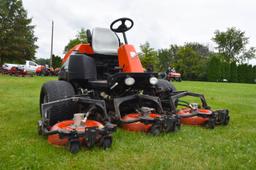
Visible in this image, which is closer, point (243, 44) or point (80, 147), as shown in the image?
point (80, 147)

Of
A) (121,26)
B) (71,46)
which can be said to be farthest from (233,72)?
(121,26)

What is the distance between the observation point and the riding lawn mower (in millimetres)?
2928

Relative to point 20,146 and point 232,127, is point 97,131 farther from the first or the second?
point 232,127

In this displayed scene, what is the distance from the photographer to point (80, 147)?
8.99 feet

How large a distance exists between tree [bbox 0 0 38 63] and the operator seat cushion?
3418 cm

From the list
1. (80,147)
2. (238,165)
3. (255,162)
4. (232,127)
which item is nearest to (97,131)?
(80,147)

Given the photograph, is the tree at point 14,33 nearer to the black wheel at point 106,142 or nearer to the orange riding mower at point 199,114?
the orange riding mower at point 199,114

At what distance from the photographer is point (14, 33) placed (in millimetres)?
36719

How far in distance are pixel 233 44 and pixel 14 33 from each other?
41820 mm

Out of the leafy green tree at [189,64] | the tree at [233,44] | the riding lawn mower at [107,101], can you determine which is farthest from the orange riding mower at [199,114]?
the tree at [233,44]

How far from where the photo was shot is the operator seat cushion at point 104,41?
4602mm

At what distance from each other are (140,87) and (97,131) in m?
1.35

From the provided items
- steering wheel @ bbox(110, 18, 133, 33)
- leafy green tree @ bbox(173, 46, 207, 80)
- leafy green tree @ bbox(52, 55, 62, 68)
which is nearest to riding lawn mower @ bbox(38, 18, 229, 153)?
steering wheel @ bbox(110, 18, 133, 33)

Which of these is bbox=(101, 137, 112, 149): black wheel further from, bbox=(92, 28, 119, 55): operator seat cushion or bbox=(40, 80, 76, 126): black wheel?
bbox=(92, 28, 119, 55): operator seat cushion
